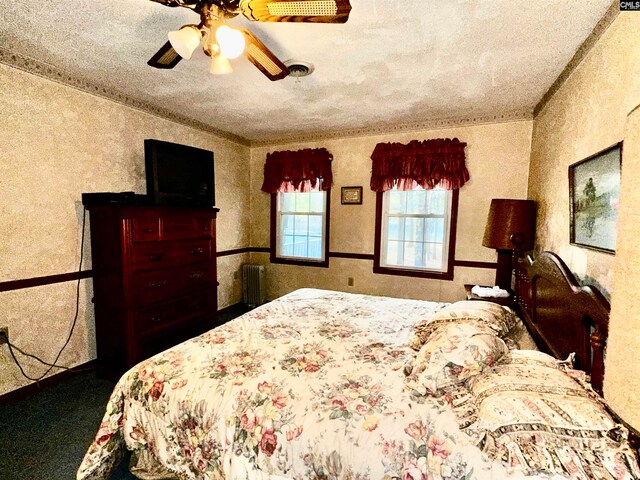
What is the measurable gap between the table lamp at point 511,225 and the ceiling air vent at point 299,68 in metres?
1.96

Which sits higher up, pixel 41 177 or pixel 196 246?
pixel 41 177

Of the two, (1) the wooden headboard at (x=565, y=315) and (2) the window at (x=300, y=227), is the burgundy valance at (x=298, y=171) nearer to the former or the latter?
(2) the window at (x=300, y=227)

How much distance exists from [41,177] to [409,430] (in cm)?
306

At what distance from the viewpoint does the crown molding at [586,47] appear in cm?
156

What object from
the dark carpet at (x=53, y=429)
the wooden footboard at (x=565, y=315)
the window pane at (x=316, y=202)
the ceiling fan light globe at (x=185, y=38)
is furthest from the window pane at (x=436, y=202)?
the dark carpet at (x=53, y=429)

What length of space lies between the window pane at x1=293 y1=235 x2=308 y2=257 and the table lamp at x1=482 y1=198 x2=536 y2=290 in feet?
8.01

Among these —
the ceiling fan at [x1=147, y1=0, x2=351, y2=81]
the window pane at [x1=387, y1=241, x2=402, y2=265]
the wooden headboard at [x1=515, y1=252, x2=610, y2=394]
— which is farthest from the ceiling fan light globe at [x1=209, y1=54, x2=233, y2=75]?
the window pane at [x1=387, y1=241, x2=402, y2=265]

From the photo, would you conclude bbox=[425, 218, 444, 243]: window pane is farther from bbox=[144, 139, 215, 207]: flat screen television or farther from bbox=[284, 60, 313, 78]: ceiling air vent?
bbox=[144, 139, 215, 207]: flat screen television

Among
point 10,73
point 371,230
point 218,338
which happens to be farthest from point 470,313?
point 10,73

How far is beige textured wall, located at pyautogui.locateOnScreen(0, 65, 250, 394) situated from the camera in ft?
7.30

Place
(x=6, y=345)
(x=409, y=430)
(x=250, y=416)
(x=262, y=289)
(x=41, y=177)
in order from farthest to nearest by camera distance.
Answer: (x=262, y=289) → (x=41, y=177) → (x=6, y=345) → (x=250, y=416) → (x=409, y=430)

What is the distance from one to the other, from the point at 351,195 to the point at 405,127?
3.46 feet

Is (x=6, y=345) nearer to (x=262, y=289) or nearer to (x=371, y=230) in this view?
(x=262, y=289)

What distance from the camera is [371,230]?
399cm
